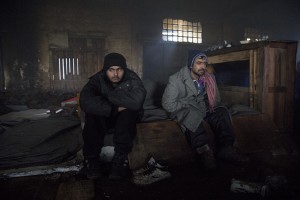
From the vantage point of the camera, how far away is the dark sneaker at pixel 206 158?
10.1 ft

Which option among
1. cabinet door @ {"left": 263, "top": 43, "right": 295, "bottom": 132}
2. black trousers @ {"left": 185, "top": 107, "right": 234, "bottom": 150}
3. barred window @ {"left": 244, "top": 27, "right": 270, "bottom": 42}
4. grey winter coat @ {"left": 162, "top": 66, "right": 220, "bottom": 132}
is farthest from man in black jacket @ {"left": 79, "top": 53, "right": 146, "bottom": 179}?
barred window @ {"left": 244, "top": 27, "right": 270, "bottom": 42}

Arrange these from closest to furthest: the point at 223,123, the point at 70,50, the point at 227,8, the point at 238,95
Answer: the point at 223,123
the point at 238,95
the point at 70,50
the point at 227,8

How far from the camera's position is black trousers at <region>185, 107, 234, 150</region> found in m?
3.28

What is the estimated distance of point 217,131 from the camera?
11.6 feet

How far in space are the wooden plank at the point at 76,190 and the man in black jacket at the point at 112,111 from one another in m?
0.16

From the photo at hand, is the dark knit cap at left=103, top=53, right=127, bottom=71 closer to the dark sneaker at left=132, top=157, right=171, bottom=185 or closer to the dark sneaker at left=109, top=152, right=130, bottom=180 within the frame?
the dark sneaker at left=109, top=152, right=130, bottom=180

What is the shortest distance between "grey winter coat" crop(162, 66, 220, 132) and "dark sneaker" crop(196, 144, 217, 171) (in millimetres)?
404

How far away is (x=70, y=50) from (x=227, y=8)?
786cm

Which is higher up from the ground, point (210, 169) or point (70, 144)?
point (70, 144)

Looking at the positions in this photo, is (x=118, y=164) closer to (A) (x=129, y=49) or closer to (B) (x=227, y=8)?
(A) (x=129, y=49)

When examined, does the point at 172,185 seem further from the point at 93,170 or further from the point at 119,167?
the point at 93,170

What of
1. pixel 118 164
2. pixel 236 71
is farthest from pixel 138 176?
pixel 236 71

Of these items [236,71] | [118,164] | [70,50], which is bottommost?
[118,164]

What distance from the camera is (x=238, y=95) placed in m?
5.01
